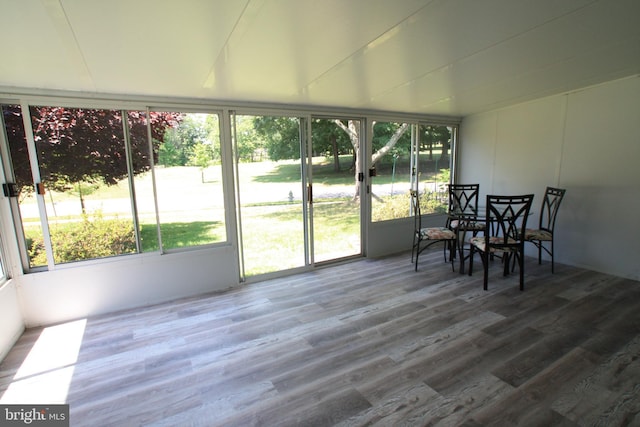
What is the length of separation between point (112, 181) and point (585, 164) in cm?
525

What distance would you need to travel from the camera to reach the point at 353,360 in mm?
2082

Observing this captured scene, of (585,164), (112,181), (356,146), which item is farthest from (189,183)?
(585,164)

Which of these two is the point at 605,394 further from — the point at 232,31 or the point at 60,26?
the point at 60,26

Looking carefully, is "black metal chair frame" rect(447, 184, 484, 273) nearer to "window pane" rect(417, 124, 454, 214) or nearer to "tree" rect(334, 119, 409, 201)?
"window pane" rect(417, 124, 454, 214)

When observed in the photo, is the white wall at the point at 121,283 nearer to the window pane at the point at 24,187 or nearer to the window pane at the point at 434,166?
the window pane at the point at 24,187

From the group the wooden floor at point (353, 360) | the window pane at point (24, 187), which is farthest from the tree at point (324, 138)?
the window pane at point (24, 187)

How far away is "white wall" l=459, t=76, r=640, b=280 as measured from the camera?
10.4 ft

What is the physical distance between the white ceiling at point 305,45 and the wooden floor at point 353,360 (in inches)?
81.8

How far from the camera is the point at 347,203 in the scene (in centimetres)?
427

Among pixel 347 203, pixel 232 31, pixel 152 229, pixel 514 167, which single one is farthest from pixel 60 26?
pixel 514 167

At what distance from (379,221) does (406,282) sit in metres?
1.21

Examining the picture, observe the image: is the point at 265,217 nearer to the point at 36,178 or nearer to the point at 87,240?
the point at 87,240

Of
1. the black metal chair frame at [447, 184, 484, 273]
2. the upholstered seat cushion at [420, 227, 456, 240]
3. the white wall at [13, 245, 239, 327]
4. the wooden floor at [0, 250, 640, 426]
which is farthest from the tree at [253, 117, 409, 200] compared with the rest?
the wooden floor at [0, 250, 640, 426]

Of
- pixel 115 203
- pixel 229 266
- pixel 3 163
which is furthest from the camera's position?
pixel 229 266
